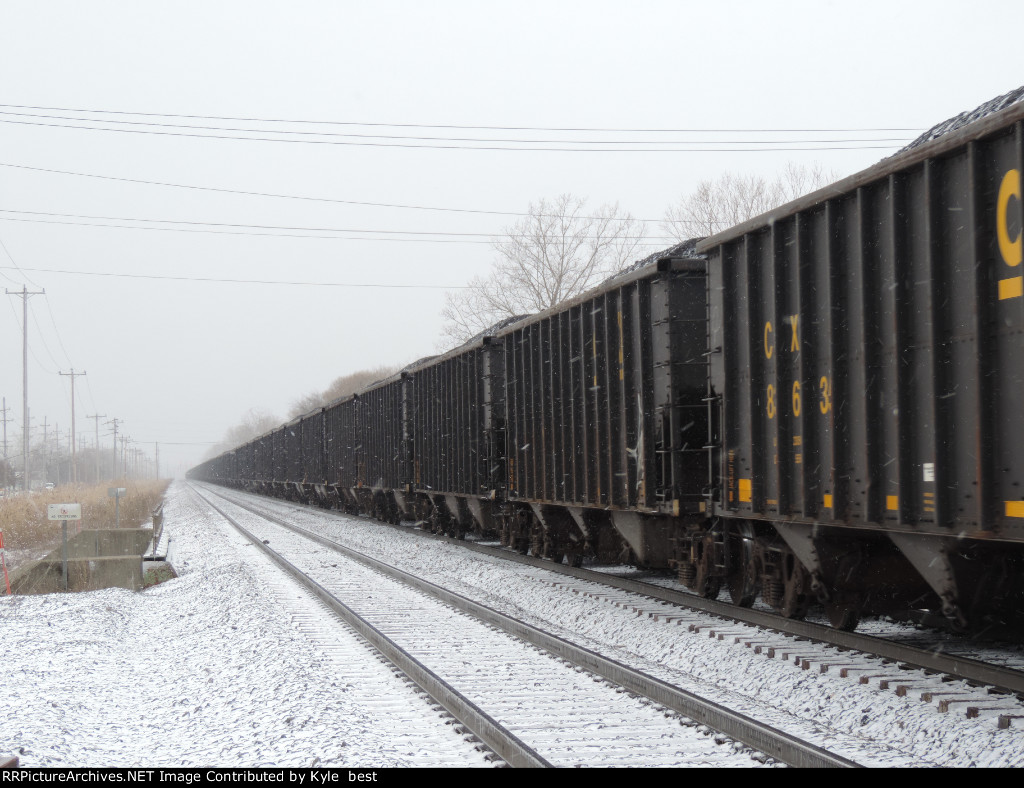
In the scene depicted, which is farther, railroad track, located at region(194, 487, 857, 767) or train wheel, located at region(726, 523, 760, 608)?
train wheel, located at region(726, 523, 760, 608)

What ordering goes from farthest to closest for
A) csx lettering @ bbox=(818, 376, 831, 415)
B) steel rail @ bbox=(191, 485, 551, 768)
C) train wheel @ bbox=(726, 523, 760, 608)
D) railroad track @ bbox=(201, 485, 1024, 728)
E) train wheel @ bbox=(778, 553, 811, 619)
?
train wheel @ bbox=(726, 523, 760, 608) → train wheel @ bbox=(778, 553, 811, 619) → csx lettering @ bbox=(818, 376, 831, 415) → railroad track @ bbox=(201, 485, 1024, 728) → steel rail @ bbox=(191, 485, 551, 768)

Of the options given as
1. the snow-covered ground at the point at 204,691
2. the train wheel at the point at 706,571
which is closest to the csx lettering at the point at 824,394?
the train wheel at the point at 706,571

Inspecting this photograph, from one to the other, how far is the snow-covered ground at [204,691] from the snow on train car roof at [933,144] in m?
4.65

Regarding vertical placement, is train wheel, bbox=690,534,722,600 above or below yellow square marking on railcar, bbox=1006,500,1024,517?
below

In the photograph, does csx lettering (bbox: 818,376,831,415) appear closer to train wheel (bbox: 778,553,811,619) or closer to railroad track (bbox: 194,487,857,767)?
train wheel (bbox: 778,553,811,619)

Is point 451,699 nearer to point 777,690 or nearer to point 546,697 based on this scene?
point 546,697

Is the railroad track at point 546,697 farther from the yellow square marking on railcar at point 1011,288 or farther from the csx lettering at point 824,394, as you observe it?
the yellow square marking on railcar at point 1011,288

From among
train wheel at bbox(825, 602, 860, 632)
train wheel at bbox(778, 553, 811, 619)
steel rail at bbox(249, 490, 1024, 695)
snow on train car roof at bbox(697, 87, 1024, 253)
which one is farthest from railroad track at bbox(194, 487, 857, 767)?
snow on train car roof at bbox(697, 87, 1024, 253)

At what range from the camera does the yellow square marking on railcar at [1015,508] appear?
580 cm

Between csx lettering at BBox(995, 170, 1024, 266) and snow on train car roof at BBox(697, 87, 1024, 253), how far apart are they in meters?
0.32

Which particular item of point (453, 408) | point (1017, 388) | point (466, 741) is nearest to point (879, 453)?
point (1017, 388)

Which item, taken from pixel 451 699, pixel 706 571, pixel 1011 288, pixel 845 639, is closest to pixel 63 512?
pixel 706 571

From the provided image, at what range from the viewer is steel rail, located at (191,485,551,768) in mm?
5543

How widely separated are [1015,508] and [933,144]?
2351mm
